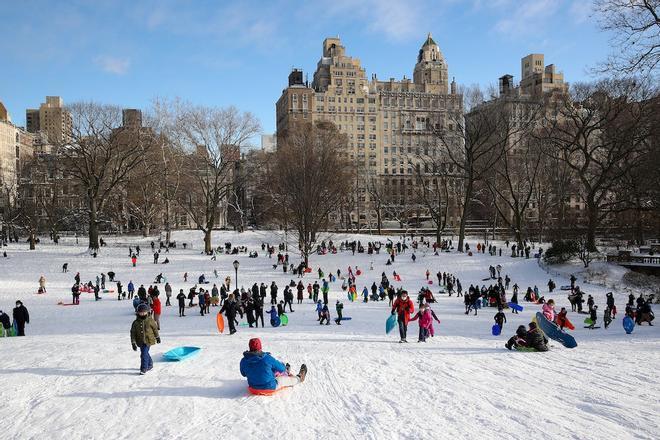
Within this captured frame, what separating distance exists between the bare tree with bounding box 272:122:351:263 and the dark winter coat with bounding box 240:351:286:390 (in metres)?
28.0

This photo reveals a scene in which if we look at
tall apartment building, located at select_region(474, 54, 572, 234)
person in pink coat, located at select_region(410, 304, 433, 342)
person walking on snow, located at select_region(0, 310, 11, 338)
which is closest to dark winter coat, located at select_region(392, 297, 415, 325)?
person in pink coat, located at select_region(410, 304, 433, 342)

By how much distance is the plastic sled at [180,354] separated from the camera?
9641 millimetres

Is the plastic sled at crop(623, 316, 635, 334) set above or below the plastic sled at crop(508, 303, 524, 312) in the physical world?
above

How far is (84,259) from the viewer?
38.4m

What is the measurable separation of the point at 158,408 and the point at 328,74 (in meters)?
109

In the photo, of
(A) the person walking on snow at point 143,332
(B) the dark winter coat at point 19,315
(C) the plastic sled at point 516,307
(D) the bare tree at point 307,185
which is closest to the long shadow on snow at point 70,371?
(A) the person walking on snow at point 143,332

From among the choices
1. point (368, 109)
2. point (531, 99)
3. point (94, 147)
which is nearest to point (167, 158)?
point (94, 147)

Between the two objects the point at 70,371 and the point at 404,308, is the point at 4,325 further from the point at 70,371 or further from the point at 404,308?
the point at 404,308

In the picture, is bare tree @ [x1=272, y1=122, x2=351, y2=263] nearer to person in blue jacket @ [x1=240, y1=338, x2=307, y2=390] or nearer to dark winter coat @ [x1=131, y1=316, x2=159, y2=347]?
dark winter coat @ [x1=131, y1=316, x2=159, y2=347]

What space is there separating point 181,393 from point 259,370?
4.39 ft

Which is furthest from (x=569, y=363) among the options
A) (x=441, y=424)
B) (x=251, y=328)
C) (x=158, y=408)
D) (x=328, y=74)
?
(x=328, y=74)

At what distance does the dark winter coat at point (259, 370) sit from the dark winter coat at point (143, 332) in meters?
2.12

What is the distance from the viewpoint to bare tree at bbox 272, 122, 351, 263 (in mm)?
39750

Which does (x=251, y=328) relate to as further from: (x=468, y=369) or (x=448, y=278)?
(x=448, y=278)
